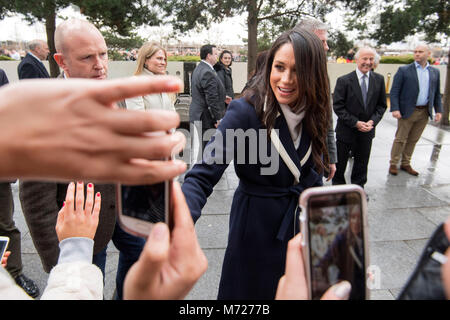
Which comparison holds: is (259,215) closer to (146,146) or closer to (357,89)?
(146,146)

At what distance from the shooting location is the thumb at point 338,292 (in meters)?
0.73

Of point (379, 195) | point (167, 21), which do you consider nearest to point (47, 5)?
point (167, 21)

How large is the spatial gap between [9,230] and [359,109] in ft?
13.7

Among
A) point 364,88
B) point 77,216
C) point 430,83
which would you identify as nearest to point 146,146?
point 77,216

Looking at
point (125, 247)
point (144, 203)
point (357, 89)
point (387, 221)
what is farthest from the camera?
point (357, 89)

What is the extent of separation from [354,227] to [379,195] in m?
4.38

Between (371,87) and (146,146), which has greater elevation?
(146,146)

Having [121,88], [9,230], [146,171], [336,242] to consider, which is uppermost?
[121,88]

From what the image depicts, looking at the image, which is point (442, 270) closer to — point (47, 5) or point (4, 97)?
point (4, 97)

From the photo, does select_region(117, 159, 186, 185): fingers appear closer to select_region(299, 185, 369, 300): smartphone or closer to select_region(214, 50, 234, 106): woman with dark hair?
select_region(299, 185, 369, 300): smartphone

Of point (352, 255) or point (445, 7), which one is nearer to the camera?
point (352, 255)

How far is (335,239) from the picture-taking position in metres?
0.77

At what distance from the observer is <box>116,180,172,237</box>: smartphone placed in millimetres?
692
